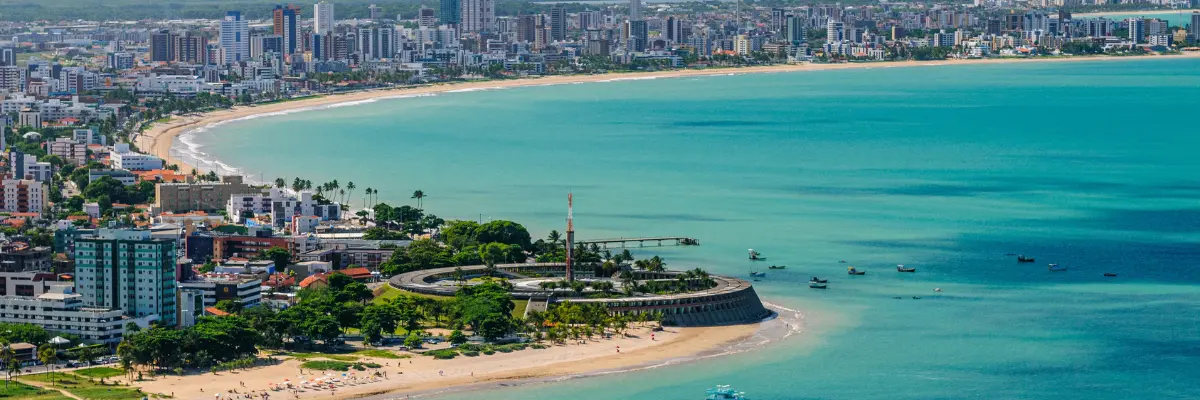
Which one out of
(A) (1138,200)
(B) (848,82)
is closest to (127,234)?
(A) (1138,200)

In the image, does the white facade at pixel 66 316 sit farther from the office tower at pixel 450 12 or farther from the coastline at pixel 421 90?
the office tower at pixel 450 12

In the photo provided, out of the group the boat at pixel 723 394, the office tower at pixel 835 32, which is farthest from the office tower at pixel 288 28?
the boat at pixel 723 394

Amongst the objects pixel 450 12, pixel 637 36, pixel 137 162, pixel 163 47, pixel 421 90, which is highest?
pixel 450 12

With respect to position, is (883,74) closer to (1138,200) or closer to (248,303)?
(1138,200)

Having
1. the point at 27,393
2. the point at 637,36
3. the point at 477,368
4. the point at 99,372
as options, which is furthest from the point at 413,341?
the point at 637,36

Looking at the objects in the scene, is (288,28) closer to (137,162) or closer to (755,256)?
(137,162)

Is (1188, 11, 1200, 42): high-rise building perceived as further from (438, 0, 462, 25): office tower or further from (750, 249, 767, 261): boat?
(750, 249, 767, 261): boat

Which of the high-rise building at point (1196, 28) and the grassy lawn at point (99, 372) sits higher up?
the high-rise building at point (1196, 28)
